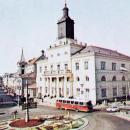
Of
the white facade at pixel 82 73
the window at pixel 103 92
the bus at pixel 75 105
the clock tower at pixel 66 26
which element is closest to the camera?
the bus at pixel 75 105

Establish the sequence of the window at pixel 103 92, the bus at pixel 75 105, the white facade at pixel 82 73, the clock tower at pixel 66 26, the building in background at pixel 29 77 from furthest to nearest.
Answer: the building in background at pixel 29 77
the clock tower at pixel 66 26
the window at pixel 103 92
the white facade at pixel 82 73
the bus at pixel 75 105

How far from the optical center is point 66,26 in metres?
67.1

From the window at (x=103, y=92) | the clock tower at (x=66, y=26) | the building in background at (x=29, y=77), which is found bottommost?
the window at (x=103, y=92)

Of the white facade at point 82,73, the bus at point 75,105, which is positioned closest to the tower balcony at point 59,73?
the white facade at point 82,73

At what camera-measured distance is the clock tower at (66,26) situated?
6719 centimetres

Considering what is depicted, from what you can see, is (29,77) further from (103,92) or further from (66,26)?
(103,92)

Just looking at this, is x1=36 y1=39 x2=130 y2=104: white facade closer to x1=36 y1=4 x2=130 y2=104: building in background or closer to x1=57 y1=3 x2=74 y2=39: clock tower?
x1=36 y1=4 x2=130 y2=104: building in background

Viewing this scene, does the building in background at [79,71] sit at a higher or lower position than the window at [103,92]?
higher

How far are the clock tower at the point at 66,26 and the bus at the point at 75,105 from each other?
23.5m

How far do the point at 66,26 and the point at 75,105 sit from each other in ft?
92.0

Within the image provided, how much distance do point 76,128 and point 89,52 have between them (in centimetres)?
2981

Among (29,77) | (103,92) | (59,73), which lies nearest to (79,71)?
(59,73)

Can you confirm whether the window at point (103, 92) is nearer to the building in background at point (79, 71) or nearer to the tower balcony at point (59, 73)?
the building in background at point (79, 71)

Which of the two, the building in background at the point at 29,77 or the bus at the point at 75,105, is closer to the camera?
the bus at the point at 75,105
